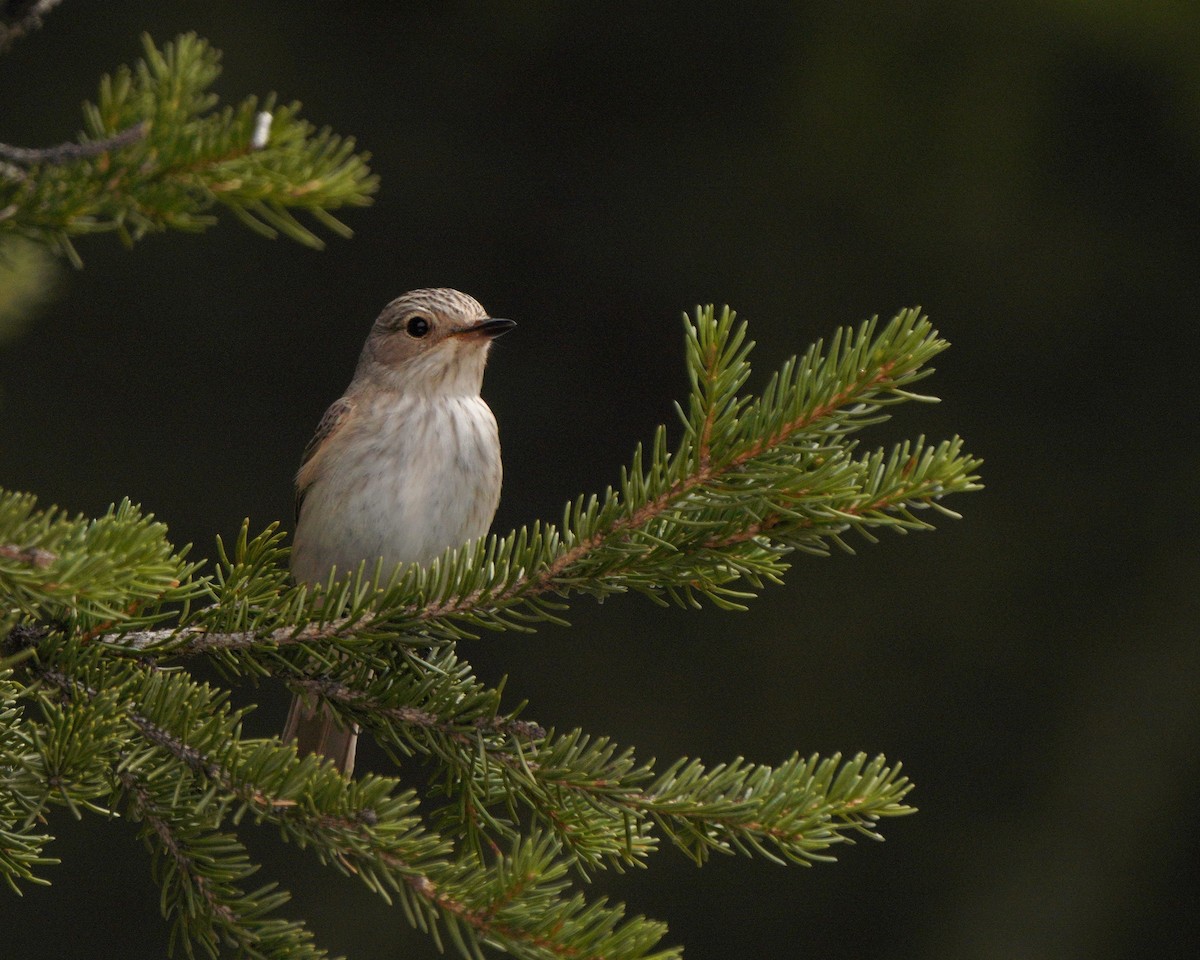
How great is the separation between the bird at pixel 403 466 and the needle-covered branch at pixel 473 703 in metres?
0.99

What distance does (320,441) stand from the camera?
367 centimetres

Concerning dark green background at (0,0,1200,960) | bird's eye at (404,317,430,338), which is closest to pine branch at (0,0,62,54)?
bird's eye at (404,317,430,338)

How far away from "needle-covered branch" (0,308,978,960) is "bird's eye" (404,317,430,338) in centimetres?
174

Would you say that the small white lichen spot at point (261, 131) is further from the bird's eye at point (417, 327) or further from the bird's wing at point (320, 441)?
the bird's eye at point (417, 327)

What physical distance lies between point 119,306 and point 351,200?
4632mm

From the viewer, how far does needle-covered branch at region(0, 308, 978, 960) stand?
172cm

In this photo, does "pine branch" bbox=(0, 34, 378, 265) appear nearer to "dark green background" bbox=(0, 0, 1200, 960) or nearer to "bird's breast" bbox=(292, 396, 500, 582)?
"bird's breast" bbox=(292, 396, 500, 582)

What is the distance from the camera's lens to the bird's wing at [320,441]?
3578 millimetres

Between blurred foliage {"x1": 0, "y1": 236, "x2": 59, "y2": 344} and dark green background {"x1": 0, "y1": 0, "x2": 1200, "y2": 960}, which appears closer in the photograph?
blurred foliage {"x1": 0, "y1": 236, "x2": 59, "y2": 344}

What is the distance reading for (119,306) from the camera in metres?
5.70

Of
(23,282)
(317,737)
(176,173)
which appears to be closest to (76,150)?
(176,173)

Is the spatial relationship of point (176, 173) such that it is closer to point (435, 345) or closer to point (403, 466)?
point (403, 466)

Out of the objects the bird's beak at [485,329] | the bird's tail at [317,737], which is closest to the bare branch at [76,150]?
the bird's tail at [317,737]

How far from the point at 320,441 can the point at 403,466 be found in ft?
1.24
